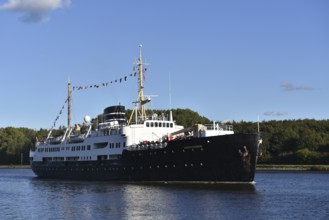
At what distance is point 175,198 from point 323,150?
86.2 m

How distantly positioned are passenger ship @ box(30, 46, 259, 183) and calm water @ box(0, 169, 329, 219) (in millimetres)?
2614

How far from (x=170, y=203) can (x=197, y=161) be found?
52.9ft

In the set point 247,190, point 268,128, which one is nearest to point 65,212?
point 247,190

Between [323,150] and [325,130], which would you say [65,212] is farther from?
[325,130]

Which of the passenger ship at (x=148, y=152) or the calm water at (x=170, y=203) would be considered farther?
the passenger ship at (x=148, y=152)

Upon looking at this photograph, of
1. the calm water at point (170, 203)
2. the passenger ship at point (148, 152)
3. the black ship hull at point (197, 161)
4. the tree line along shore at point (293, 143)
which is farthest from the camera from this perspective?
the tree line along shore at point (293, 143)

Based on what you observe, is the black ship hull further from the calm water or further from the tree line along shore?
the tree line along shore

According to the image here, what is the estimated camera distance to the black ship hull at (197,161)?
2438 inches

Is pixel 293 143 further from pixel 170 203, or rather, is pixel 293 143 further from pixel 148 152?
pixel 170 203

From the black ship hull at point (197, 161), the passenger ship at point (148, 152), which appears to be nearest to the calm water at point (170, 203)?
the black ship hull at point (197, 161)

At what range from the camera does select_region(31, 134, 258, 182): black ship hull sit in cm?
6194

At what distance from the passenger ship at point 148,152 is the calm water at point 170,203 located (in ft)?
8.58

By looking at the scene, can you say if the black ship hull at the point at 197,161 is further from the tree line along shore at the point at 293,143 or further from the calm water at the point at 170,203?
the tree line along shore at the point at 293,143

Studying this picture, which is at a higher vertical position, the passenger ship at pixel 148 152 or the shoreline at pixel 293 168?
the passenger ship at pixel 148 152
